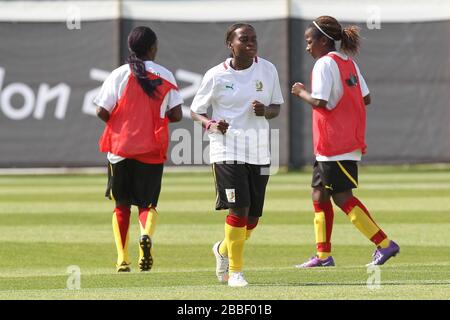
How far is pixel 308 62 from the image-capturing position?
84.0 ft

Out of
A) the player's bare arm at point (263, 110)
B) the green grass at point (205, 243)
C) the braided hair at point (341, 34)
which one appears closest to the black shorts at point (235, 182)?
the player's bare arm at point (263, 110)

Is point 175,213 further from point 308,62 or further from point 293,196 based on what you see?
point 308,62

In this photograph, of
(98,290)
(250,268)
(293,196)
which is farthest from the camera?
(293,196)

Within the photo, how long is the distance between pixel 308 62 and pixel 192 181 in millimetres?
3773

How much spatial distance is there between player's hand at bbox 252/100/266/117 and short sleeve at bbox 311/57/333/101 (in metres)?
1.20

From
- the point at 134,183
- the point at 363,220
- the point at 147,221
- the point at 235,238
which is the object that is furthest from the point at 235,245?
the point at 134,183

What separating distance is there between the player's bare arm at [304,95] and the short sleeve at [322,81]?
38 millimetres

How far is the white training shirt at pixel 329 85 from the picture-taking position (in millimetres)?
10773

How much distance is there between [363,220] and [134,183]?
2085 millimetres

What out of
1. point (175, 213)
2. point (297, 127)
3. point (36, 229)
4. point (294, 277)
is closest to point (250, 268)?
point (294, 277)

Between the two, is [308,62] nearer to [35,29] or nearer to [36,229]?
[35,29]

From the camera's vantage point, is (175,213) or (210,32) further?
(210,32)

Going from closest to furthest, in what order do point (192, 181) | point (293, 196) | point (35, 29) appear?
point (293, 196) < point (192, 181) < point (35, 29)

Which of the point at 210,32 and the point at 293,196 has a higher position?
the point at 210,32
